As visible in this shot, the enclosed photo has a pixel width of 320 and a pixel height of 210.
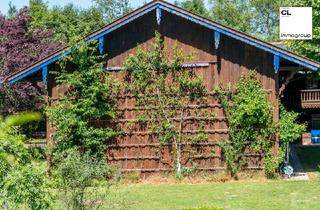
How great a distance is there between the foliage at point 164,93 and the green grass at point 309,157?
5160 mm

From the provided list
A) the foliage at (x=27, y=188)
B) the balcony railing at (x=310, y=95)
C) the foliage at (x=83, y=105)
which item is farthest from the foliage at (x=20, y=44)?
the foliage at (x=27, y=188)

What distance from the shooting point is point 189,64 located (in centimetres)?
2144

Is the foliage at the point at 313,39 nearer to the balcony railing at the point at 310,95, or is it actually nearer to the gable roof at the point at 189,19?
the balcony railing at the point at 310,95

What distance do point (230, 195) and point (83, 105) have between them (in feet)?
21.4

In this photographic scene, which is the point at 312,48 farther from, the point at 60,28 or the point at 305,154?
the point at 60,28

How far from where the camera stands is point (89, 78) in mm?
21344

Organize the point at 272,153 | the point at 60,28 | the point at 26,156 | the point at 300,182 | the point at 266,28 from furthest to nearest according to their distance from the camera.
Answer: the point at 266,28, the point at 60,28, the point at 272,153, the point at 300,182, the point at 26,156

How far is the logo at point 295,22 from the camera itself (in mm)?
24359

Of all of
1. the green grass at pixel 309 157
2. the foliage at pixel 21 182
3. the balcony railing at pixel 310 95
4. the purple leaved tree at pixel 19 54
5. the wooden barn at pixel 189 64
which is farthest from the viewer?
the balcony railing at pixel 310 95

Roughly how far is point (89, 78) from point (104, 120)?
1.59m

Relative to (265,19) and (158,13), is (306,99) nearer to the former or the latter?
(158,13)

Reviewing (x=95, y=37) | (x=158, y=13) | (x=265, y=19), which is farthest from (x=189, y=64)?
(x=265, y=19)

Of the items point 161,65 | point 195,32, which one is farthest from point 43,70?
point 195,32

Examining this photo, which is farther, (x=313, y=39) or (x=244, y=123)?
(x=313, y=39)
